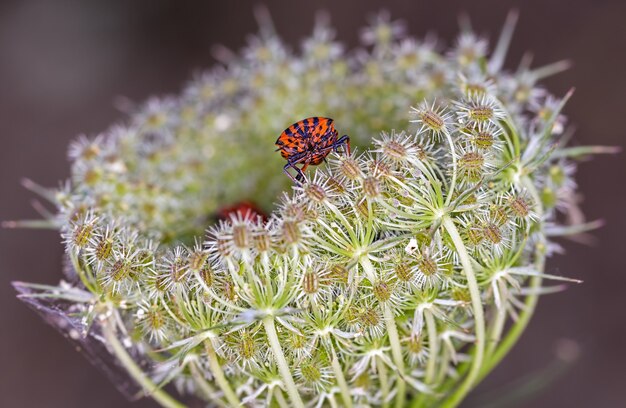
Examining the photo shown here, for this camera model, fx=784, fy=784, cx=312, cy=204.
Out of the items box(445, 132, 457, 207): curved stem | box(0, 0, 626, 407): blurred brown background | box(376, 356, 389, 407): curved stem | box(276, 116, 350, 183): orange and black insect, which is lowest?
box(376, 356, 389, 407): curved stem

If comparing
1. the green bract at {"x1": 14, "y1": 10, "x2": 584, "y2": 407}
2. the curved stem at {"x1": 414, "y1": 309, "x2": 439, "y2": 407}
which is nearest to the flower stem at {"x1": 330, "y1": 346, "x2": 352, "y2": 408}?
the green bract at {"x1": 14, "y1": 10, "x2": 584, "y2": 407}

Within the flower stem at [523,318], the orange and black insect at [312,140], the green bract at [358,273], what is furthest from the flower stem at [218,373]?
the flower stem at [523,318]

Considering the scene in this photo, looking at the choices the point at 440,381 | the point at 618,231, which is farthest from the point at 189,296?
the point at 618,231

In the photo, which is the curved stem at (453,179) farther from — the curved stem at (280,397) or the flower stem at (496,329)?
the curved stem at (280,397)

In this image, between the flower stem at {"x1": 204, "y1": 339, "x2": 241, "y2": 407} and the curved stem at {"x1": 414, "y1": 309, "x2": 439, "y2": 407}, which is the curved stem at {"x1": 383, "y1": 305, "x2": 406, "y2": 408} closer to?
the curved stem at {"x1": 414, "y1": 309, "x2": 439, "y2": 407}

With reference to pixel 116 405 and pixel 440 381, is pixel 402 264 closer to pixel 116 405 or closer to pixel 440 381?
pixel 440 381

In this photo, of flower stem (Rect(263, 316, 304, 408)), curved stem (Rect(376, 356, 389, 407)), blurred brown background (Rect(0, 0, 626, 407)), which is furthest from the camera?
blurred brown background (Rect(0, 0, 626, 407))
